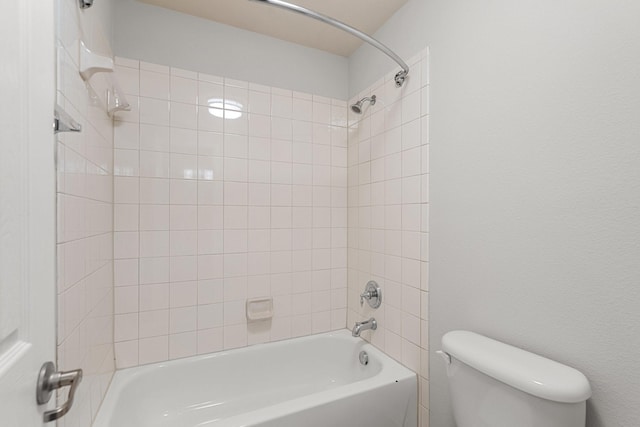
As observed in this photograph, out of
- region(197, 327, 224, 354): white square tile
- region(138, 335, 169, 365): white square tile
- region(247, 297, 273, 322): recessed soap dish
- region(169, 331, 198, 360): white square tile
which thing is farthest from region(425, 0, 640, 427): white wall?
region(138, 335, 169, 365): white square tile

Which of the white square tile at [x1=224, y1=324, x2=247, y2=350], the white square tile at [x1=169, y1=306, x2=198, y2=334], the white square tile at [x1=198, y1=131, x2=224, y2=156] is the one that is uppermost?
the white square tile at [x1=198, y1=131, x2=224, y2=156]

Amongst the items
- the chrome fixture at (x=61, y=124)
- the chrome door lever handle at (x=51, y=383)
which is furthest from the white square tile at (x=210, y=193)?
the chrome door lever handle at (x=51, y=383)

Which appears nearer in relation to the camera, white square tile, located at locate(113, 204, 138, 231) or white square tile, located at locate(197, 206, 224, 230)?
white square tile, located at locate(113, 204, 138, 231)

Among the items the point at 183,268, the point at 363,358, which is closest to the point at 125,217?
the point at 183,268

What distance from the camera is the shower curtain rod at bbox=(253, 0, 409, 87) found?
3.69ft

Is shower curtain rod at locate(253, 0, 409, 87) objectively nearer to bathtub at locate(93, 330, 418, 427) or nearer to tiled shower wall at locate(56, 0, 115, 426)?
tiled shower wall at locate(56, 0, 115, 426)

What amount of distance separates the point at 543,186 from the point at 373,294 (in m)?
1.09

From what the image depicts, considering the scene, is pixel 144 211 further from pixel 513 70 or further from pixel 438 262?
pixel 513 70

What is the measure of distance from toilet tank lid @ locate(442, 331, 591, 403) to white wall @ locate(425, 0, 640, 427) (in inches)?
2.8

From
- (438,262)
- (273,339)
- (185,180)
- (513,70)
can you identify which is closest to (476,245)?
(438,262)

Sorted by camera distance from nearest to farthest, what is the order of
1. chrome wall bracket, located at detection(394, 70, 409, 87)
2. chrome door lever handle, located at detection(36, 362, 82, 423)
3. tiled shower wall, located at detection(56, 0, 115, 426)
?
chrome door lever handle, located at detection(36, 362, 82, 423) < tiled shower wall, located at detection(56, 0, 115, 426) < chrome wall bracket, located at detection(394, 70, 409, 87)

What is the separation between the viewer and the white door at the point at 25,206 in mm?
450

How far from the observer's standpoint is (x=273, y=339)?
1.90 metres

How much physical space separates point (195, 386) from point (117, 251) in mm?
900
